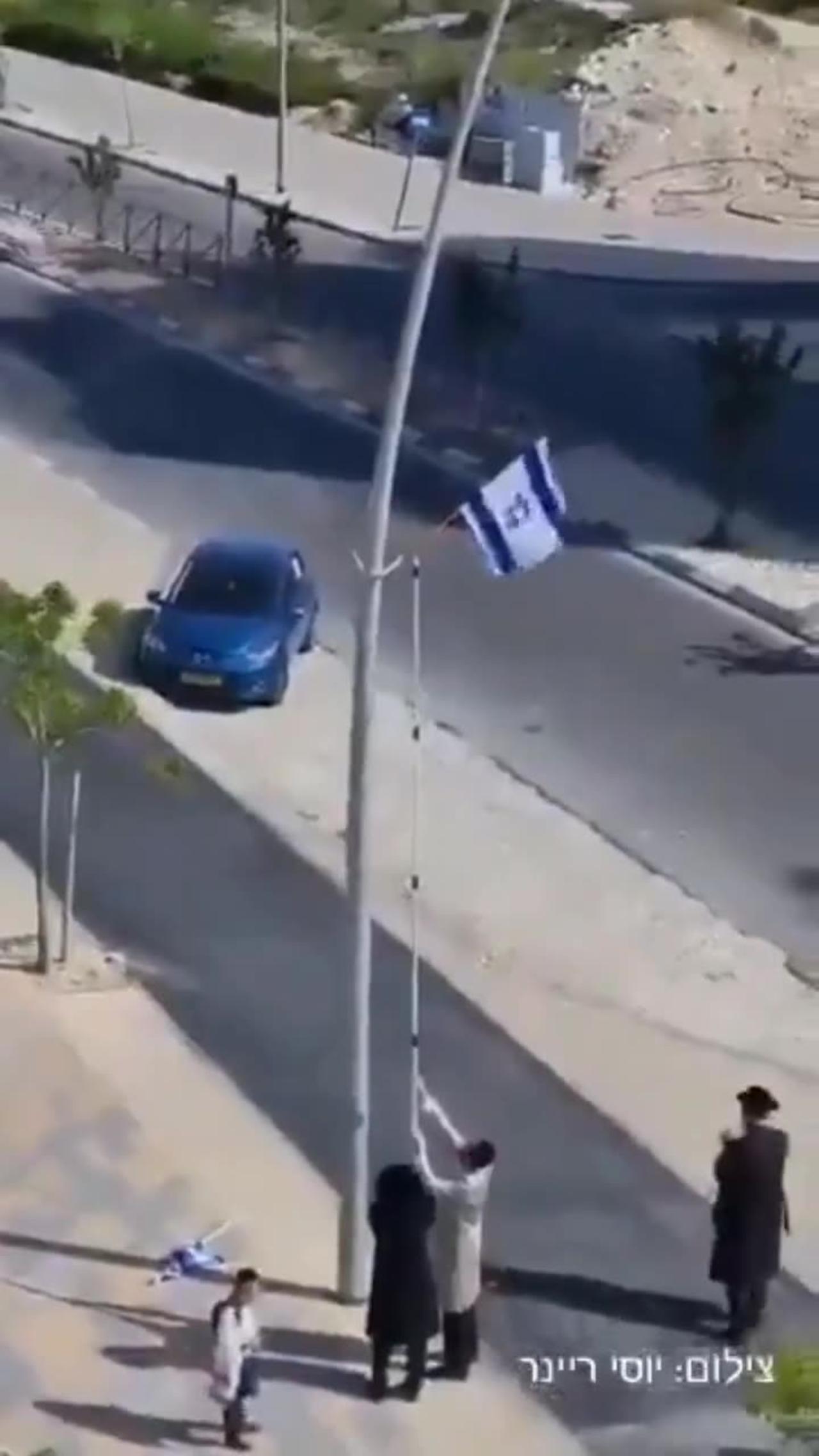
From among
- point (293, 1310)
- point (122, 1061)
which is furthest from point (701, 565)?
point (293, 1310)

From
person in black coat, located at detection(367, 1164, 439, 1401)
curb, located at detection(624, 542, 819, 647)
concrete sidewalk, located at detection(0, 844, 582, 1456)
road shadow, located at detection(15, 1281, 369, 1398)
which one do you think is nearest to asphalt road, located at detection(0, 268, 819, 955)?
curb, located at detection(624, 542, 819, 647)

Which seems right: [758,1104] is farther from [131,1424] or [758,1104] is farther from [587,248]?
[587,248]

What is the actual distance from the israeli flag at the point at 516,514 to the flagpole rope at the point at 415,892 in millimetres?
1141

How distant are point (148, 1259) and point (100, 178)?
106ft

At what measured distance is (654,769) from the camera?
2247 cm

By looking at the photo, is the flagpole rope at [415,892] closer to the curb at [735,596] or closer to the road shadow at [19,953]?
the road shadow at [19,953]

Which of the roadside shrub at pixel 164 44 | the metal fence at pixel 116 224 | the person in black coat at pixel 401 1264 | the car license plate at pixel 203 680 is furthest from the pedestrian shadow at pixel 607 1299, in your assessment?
the roadside shrub at pixel 164 44

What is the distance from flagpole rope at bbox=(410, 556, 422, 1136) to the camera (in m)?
16.4

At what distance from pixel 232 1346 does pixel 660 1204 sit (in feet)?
11.0

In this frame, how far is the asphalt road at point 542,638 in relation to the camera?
2142 cm

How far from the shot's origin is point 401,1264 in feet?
43.7

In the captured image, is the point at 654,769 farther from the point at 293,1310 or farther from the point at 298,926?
the point at 293,1310

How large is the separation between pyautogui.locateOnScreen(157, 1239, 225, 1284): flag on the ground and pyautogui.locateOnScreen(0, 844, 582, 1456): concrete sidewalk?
0.10 metres

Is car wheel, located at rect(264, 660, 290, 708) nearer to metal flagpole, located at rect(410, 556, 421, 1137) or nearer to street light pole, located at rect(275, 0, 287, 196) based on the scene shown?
metal flagpole, located at rect(410, 556, 421, 1137)
